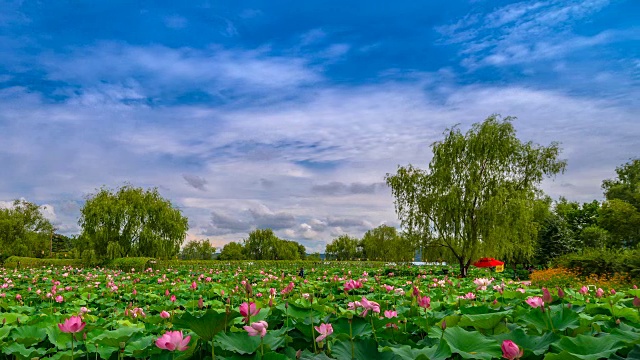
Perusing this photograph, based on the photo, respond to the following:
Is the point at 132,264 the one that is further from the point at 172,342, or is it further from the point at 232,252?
the point at 232,252

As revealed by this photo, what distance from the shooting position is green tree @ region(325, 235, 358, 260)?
246 feet

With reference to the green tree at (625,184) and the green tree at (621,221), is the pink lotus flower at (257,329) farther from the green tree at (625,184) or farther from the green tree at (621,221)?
the green tree at (625,184)

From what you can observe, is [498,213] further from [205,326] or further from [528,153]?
[205,326]

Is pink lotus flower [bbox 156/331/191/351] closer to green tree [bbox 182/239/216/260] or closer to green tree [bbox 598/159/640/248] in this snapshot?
green tree [bbox 598/159/640/248]

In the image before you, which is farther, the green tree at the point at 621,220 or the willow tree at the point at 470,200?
the green tree at the point at 621,220

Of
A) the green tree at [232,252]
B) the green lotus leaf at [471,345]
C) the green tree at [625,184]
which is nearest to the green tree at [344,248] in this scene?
the green tree at [232,252]

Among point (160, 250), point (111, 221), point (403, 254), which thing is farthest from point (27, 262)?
point (403, 254)

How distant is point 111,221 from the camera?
29.5 meters

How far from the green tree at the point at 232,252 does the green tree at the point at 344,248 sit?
1875 cm

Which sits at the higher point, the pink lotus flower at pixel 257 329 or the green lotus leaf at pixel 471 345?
the pink lotus flower at pixel 257 329

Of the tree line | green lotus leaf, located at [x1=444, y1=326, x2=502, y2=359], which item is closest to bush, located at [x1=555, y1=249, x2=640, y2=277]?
the tree line

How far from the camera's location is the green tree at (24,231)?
144 ft

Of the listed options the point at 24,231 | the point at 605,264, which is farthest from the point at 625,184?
the point at 24,231

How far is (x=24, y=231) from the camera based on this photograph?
46750 millimetres
